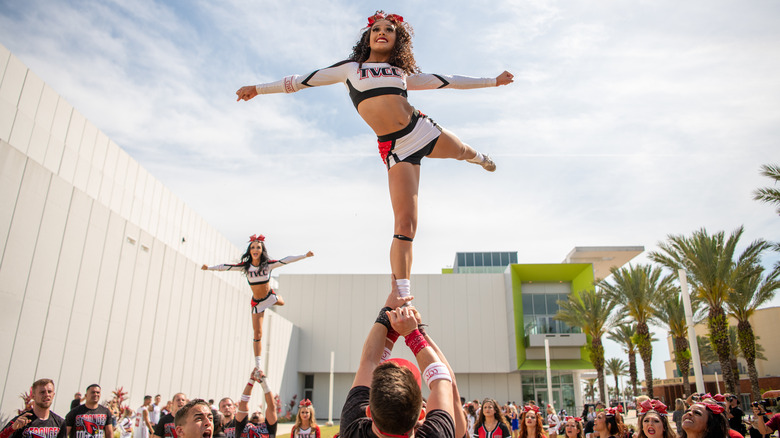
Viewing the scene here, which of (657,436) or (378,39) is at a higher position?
(378,39)

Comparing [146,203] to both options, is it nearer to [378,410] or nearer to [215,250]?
[215,250]

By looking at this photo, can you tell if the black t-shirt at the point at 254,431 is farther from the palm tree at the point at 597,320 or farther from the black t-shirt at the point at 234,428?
the palm tree at the point at 597,320

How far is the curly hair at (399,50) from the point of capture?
4.37 meters

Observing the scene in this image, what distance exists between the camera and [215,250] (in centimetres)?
2630

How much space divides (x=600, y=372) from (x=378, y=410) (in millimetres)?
37182

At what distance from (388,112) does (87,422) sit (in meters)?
7.57

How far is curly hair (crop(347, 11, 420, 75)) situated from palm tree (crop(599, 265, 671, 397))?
30.4 m

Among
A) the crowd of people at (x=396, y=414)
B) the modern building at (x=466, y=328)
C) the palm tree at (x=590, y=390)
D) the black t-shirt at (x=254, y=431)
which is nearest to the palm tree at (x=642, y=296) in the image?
the modern building at (x=466, y=328)

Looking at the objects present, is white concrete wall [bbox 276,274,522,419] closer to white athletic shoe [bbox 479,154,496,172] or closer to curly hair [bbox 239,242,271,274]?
curly hair [bbox 239,242,271,274]

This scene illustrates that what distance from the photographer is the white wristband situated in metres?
2.77

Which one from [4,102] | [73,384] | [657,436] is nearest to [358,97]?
[657,436]

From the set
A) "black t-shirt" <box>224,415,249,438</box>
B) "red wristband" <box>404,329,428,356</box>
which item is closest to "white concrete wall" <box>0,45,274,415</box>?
"black t-shirt" <box>224,415,249,438</box>

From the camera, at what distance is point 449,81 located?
4539mm

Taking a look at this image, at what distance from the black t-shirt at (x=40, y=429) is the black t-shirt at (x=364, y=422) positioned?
21.3ft
